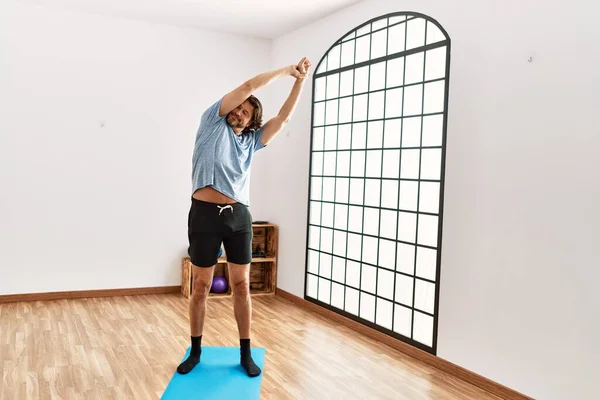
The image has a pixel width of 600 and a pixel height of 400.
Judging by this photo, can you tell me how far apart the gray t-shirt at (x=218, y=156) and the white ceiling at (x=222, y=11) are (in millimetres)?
1884

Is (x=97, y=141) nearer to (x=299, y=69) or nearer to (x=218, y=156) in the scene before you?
(x=218, y=156)

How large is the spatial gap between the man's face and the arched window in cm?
123

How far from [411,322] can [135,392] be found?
1774mm

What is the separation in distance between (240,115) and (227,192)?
1.29ft

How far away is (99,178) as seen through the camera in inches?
→ 188

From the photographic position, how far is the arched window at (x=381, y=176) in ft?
11.2

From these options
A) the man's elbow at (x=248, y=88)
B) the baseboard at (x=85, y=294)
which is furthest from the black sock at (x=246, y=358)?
the baseboard at (x=85, y=294)

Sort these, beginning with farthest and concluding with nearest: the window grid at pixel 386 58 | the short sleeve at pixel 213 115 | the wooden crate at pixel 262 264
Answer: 1. the wooden crate at pixel 262 264
2. the window grid at pixel 386 58
3. the short sleeve at pixel 213 115

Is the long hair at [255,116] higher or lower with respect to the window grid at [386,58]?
lower

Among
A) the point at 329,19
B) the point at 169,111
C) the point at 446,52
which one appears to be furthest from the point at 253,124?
the point at 169,111

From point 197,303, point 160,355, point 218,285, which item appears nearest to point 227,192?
point 197,303

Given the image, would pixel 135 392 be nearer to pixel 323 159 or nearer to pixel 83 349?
pixel 83 349

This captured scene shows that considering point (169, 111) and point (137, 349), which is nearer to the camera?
point (137, 349)

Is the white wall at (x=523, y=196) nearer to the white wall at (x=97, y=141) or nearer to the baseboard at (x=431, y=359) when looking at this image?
the baseboard at (x=431, y=359)
